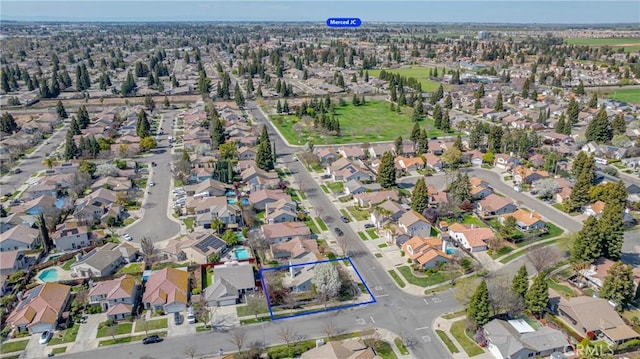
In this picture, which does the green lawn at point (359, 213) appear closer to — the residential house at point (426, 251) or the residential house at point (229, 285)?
the residential house at point (426, 251)

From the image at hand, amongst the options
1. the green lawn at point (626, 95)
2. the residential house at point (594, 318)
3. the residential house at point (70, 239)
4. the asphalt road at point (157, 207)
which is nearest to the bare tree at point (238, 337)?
the asphalt road at point (157, 207)

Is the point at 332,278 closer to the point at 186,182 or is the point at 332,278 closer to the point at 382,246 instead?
the point at 382,246

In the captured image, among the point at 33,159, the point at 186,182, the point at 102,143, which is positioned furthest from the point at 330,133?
the point at 33,159

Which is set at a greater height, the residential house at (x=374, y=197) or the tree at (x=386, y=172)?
the tree at (x=386, y=172)

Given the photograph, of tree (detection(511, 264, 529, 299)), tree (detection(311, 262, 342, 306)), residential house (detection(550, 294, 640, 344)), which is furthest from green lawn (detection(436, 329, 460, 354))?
residential house (detection(550, 294, 640, 344))

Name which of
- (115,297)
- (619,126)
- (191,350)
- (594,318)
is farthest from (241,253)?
(619,126)
